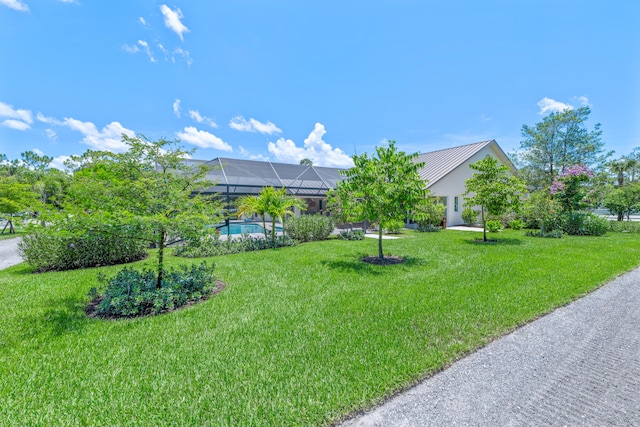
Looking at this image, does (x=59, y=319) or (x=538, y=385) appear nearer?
(x=538, y=385)

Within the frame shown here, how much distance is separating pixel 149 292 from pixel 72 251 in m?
5.48

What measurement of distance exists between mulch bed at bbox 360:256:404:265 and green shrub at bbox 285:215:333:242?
4.91m

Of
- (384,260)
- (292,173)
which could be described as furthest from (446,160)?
(384,260)

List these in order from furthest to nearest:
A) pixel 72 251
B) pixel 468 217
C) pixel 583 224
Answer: pixel 468 217 → pixel 583 224 → pixel 72 251

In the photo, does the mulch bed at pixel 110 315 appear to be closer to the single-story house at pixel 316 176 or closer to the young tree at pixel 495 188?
the single-story house at pixel 316 176

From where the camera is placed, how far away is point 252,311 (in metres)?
4.77

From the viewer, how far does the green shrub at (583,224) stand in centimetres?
1540

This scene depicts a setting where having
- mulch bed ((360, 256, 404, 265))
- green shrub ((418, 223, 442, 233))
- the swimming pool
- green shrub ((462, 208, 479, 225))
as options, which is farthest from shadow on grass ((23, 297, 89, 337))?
green shrub ((462, 208, 479, 225))

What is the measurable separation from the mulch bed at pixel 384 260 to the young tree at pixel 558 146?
78.7 feet

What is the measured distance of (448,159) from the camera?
74.7 feet

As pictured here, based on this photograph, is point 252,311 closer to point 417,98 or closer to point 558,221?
point 417,98

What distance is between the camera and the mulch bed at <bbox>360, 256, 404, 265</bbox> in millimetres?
8625

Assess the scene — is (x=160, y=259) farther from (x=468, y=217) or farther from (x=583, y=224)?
(x=583, y=224)

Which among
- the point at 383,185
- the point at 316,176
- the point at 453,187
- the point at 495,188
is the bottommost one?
the point at 383,185
